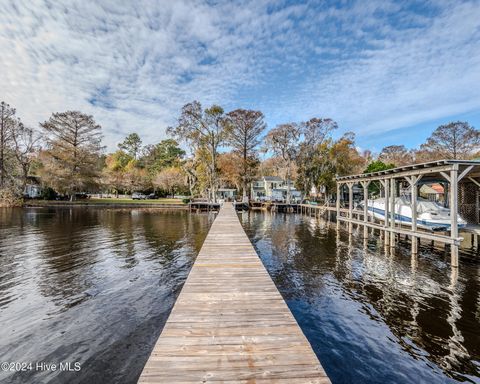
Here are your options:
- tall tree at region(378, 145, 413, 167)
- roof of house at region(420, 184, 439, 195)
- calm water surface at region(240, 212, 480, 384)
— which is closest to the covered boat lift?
calm water surface at region(240, 212, 480, 384)

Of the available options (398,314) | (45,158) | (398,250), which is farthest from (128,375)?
(45,158)

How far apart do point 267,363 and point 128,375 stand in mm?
3020

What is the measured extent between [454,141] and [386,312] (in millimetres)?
48581

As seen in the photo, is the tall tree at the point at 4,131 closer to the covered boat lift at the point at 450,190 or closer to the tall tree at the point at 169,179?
the tall tree at the point at 169,179

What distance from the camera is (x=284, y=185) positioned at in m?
53.7

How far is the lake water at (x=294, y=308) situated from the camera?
186 inches

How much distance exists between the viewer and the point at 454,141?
136 feet

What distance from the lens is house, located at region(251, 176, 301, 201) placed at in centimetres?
5037

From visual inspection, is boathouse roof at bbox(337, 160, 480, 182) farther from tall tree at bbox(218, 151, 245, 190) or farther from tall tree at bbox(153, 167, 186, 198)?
tall tree at bbox(153, 167, 186, 198)

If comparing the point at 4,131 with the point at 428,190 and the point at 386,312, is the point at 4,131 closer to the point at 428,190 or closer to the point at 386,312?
the point at 386,312

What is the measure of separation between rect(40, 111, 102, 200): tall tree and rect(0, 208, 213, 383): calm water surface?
3058cm

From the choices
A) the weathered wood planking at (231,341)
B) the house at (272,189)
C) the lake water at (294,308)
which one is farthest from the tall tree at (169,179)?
the weathered wood planking at (231,341)

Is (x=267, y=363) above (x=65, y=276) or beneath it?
above

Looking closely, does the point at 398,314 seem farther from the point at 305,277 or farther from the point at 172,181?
the point at 172,181
